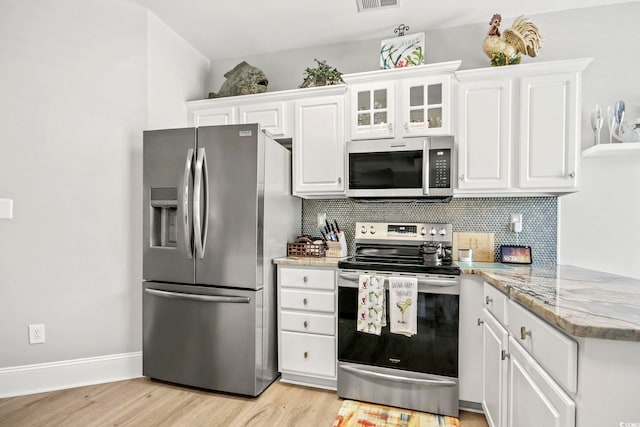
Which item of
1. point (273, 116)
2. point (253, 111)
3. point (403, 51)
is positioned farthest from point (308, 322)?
point (403, 51)

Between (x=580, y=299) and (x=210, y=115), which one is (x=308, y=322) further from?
(x=210, y=115)

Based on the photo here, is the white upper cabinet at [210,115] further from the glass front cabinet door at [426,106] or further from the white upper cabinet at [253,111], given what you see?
the glass front cabinet door at [426,106]

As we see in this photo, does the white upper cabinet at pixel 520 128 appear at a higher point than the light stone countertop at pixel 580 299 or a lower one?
higher

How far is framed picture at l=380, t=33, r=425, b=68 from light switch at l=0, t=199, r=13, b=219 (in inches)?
111

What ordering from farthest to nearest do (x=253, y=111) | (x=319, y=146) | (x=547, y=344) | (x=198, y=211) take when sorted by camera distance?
1. (x=253, y=111)
2. (x=319, y=146)
3. (x=198, y=211)
4. (x=547, y=344)

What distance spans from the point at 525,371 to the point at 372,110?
1859mm

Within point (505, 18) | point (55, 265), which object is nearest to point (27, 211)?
point (55, 265)

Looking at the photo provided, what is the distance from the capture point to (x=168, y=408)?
6.72 feet

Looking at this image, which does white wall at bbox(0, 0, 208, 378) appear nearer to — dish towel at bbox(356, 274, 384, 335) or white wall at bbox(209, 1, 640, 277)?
dish towel at bbox(356, 274, 384, 335)

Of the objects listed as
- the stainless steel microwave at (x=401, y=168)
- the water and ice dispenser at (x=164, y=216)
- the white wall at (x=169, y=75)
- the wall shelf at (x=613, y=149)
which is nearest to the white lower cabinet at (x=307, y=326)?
the stainless steel microwave at (x=401, y=168)

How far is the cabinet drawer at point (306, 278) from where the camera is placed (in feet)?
7.52

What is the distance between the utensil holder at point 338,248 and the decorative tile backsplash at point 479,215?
0.45 feet

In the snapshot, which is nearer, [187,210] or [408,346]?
[408,346]

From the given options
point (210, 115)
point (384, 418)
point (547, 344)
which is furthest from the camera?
point (210, 115)
